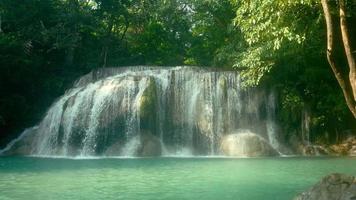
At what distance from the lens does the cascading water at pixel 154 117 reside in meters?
21.3

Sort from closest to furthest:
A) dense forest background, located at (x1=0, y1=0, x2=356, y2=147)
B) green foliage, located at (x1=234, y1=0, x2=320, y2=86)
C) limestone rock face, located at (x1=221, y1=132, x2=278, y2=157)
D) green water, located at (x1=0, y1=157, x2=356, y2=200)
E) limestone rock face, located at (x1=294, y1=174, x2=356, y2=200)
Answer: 1. limestone rock face, located at (x1=294, y1=174, x2=356, y2=200)
2. green water, located at (x1=0, y1=157, x2=356, y2=200)
3. green foliage, located at (x1=234, y1=0, x2=320, y2=86)
4. dense forest background, located at (x1=0, y1=0, x2=356, y2=147)
5. limestone rock face, located at (x1=221, y1=132, x2=278, y2=157)

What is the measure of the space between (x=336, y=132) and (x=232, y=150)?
4.78m

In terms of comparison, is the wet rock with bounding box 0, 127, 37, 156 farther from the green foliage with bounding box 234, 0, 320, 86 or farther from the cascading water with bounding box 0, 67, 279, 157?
the green foliage with bounding box 234, 0, 320, 86

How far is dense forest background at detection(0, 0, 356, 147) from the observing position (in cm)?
1936

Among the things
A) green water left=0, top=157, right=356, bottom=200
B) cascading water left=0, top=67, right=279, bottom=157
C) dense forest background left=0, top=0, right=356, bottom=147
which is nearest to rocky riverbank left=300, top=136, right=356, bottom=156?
dense forest background left=0, top=0, right=356, bottom=147

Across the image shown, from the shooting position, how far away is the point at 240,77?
22.5 metres

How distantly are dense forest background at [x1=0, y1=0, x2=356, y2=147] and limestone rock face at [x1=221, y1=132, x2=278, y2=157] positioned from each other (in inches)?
68.7

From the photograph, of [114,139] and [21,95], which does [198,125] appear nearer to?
[114,139]

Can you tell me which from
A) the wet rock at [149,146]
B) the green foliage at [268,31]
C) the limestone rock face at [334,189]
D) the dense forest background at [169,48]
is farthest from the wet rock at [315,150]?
the limestone rock face at [334,189]

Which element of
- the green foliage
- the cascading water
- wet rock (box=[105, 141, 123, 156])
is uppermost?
the green foliage

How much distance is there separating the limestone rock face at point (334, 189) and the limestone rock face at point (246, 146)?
13641 millimetres

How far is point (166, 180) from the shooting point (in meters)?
12.0

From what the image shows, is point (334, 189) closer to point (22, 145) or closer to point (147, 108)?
point (147, 108)

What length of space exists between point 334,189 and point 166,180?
6.22 m
